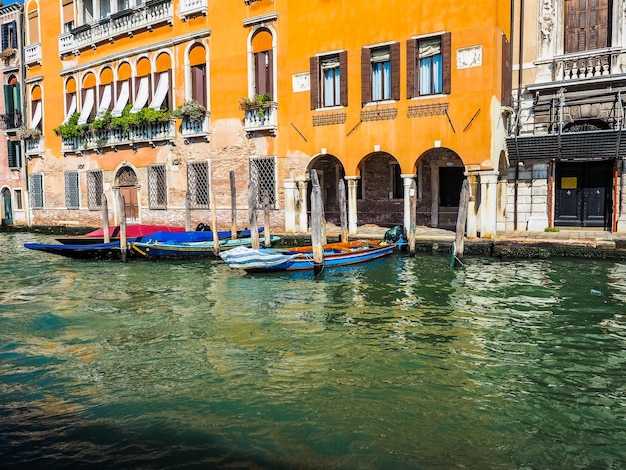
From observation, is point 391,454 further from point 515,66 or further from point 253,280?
point 515,66

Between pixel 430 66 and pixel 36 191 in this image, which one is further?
pixel 36 191

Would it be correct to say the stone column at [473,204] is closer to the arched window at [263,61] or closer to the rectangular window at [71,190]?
the arched window at [263,61]

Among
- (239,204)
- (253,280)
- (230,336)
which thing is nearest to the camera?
(230,336)

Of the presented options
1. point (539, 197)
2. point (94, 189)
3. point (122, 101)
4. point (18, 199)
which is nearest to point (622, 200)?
point (539, 197)

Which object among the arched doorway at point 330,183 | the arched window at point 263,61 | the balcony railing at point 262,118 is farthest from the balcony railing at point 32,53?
the arched doorway at point 330,183

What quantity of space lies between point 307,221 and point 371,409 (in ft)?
37.5

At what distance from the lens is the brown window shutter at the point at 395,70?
1360 cm

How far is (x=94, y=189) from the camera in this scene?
21047 millimetres

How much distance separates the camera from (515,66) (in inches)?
552

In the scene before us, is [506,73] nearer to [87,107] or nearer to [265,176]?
[265,176]

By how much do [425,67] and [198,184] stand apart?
7887 mm

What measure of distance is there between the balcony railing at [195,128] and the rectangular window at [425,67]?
6577 millimetres

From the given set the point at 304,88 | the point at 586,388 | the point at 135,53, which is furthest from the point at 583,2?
the point at 135,53

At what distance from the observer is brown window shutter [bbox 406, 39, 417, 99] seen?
13391 mm
